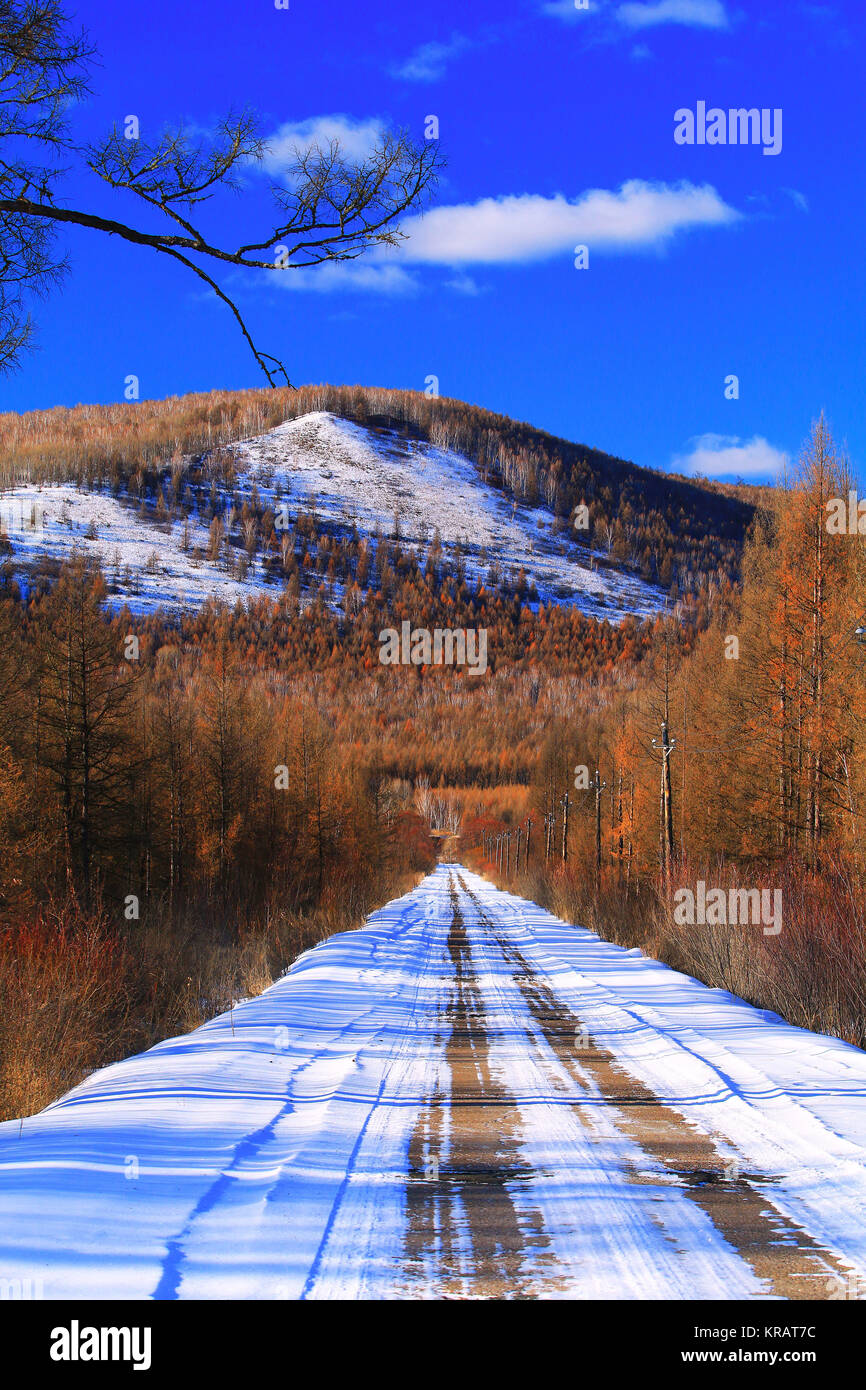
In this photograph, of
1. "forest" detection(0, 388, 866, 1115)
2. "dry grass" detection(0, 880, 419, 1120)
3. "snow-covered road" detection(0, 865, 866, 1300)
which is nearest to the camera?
"snow-covered road" detection(0, 865, 866, 1300)

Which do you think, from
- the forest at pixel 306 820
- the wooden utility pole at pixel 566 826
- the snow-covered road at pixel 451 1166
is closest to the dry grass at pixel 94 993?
the forest at pixel 306 820

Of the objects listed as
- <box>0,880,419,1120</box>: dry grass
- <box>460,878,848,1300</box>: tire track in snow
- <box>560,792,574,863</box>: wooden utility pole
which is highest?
<box>460,878,848,1300</box>: tire track in snow

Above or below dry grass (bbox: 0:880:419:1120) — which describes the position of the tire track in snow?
above

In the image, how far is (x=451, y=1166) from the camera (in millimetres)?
4875

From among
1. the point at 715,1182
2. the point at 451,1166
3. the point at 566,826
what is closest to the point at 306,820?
the point at 566,826

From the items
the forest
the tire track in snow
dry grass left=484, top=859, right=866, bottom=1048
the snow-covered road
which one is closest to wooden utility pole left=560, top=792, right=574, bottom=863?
the forest

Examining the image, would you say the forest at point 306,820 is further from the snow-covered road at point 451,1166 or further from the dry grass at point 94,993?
the snow-covered road at point 451,1166

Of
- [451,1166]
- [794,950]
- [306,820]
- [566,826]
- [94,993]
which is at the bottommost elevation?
[566,826]

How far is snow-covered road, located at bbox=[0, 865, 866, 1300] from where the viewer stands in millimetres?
3416

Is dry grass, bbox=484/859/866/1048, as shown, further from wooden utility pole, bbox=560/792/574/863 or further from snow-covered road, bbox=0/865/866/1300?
wooden utility pole, bbox=560/792/574/863

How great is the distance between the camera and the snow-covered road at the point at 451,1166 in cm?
342

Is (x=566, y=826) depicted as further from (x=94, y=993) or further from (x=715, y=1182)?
(x=715, y=1182)

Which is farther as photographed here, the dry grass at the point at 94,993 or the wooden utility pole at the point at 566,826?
the wooden utility pole at the point at 566,826
